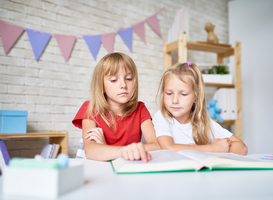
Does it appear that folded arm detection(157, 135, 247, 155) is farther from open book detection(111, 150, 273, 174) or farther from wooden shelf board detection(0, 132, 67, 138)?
wooden shelf board detection(0, 132, 67, 138)

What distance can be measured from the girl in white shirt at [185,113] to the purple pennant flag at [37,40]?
55.8 inches

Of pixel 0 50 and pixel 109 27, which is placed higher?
pixel 109 27

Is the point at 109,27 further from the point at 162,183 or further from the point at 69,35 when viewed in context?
the point at 162,183

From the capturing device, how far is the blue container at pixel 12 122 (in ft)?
5.93

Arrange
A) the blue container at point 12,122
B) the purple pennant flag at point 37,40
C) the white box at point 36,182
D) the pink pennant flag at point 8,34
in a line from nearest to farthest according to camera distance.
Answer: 1. the white box at point 36,182
2. the blue container at point 12,122
3. the pink pennant flag at point 8,34
4. the purple pennant flag at point 37,40

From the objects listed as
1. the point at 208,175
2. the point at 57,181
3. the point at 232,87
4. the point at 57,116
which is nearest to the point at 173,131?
the point at 208,175

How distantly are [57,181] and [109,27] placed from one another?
2460 mm

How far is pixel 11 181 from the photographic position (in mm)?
414

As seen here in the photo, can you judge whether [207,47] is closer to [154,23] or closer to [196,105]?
[154,23]

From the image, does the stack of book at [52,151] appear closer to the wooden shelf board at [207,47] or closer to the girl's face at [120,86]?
the girl's face at [120,86]

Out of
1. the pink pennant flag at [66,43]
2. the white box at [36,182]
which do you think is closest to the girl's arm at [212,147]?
the white box at [36,182]

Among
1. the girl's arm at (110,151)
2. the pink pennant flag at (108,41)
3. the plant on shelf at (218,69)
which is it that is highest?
the pink pennant flag at (108,41)

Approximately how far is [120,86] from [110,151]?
412 mm

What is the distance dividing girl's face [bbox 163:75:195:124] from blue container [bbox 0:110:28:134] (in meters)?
1.20
